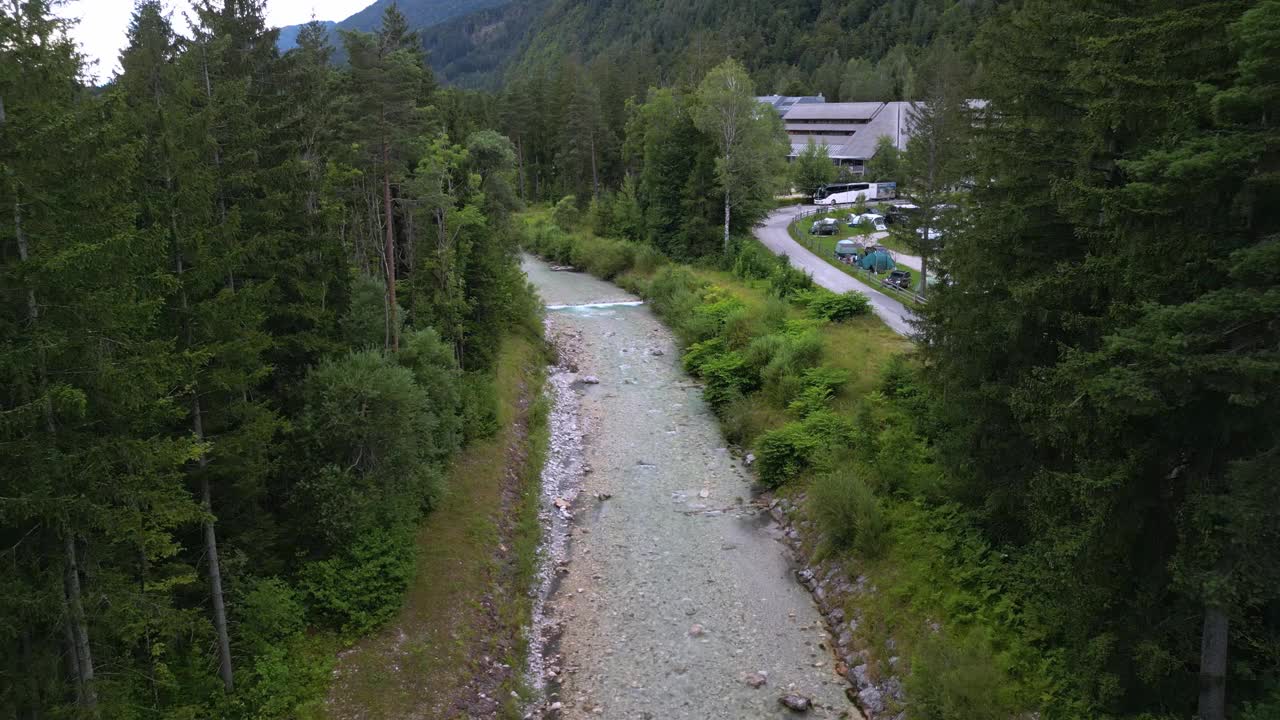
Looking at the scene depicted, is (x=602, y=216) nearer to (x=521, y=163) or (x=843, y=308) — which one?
(x=521, y=163)

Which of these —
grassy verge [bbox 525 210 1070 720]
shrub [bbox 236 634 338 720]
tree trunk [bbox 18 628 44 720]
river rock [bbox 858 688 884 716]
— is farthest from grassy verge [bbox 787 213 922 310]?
tree trunk [bbox 18 628 44 720]

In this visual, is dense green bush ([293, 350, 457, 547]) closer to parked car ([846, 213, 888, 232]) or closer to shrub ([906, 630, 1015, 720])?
shrub ([906, 630, 1015, 720])

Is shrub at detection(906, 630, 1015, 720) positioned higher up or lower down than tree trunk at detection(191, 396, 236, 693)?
lower down

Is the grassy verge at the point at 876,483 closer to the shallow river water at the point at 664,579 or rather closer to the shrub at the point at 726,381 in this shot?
the shrub at the point at 726,381

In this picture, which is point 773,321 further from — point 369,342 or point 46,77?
point 46,77

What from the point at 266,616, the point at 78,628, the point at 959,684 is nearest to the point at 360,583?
the point at 266,616
